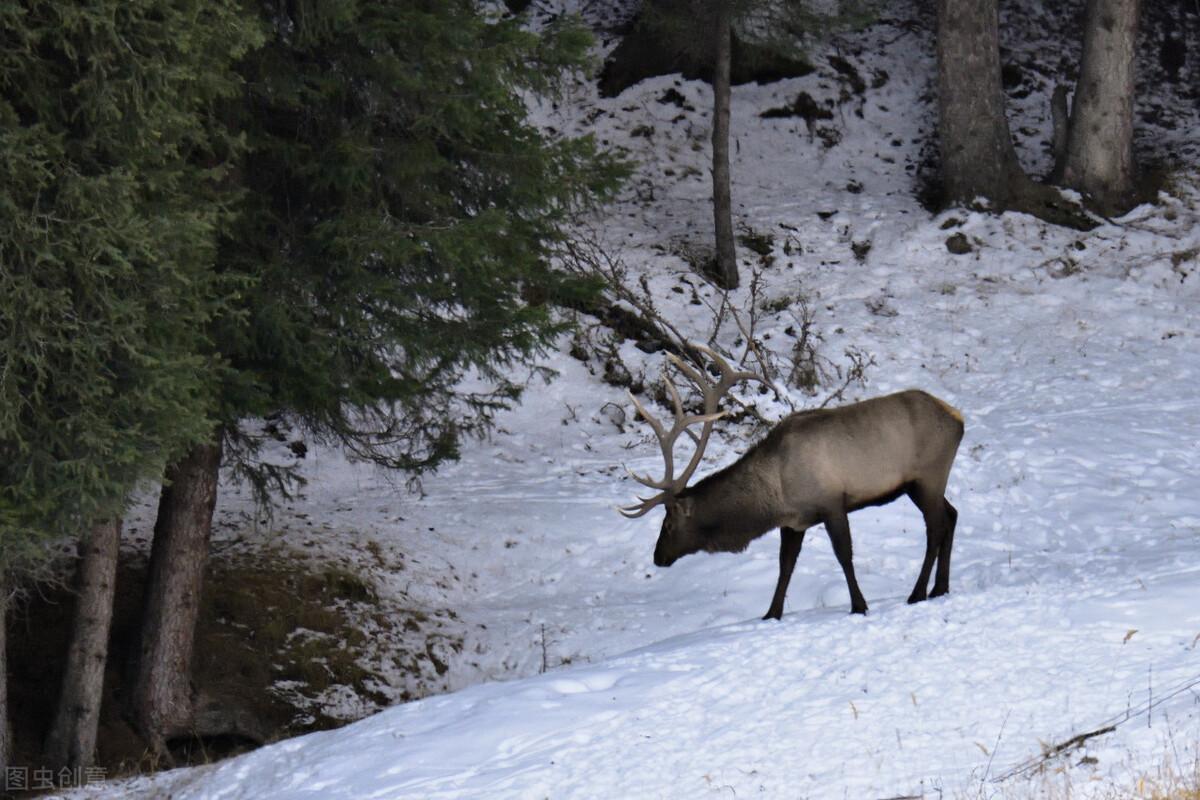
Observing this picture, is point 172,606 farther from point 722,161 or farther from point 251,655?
point 722,161

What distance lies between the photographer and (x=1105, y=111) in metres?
18.2

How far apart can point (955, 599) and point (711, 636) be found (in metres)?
1.57

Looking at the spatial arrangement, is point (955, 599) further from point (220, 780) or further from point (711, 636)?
point (220, 780)

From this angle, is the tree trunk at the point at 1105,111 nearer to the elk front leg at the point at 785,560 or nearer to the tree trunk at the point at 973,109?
the tree trunk at the point at 973,109

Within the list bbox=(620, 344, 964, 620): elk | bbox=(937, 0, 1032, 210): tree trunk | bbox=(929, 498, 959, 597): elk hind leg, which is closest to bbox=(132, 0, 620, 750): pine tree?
bbox=(620, 344, 964, 620): elk

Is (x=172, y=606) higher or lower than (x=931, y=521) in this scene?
lower

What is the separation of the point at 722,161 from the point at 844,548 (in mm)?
8979

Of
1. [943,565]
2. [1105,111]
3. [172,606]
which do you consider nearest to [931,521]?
[943,565]

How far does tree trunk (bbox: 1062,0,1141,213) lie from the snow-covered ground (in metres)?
0.82

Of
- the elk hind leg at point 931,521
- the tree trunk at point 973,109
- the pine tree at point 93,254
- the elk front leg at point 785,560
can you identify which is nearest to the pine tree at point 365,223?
the pine tree at point 93,254

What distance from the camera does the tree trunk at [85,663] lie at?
9.26 metres

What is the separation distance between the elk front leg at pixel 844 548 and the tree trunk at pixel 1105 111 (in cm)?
1110

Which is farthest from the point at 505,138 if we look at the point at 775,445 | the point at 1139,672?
the point at 1139,672

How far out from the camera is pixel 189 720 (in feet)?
33.0
